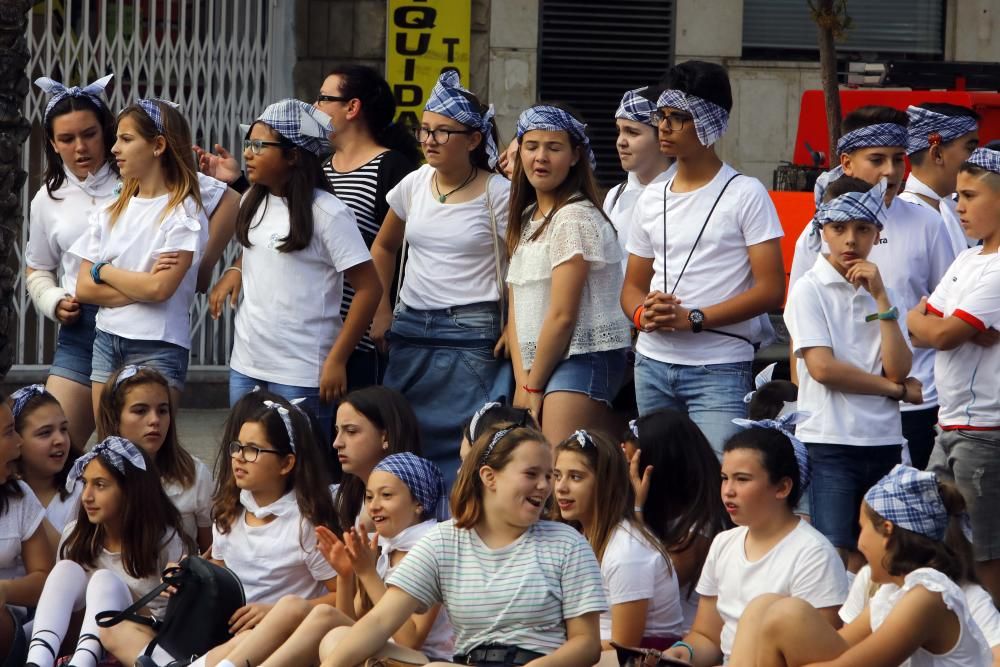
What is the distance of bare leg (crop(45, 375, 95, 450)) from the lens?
6.36 meters

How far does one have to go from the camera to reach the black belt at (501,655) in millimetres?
4633

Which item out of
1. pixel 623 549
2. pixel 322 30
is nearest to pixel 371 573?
pixel 623 549

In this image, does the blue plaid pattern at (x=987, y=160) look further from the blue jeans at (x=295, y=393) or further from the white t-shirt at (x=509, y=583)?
the blue jeans at (x=295, y=393)

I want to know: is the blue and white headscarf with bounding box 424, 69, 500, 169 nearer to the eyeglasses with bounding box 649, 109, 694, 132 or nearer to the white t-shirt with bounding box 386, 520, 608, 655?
the eyeglasses with bounding box 649, 109, 694, 132

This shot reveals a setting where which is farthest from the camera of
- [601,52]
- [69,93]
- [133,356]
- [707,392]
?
[601,52]

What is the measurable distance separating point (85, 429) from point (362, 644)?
2241mm

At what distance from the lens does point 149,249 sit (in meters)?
6.20

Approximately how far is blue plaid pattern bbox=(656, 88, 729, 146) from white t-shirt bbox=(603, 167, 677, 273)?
748 millimetres

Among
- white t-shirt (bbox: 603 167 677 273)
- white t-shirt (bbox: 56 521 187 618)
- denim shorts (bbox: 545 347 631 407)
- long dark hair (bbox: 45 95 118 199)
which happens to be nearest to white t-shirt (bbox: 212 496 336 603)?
white t-shirt (bbox: 56 521 187 618)

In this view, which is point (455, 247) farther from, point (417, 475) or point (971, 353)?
point (971, 353)

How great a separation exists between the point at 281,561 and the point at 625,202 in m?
2.12

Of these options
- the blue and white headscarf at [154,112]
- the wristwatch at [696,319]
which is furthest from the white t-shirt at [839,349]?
the blue and white headscarf at [154,112]

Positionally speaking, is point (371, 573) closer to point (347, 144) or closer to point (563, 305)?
point (563, 305)

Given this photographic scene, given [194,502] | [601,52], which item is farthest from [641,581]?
[601,52]
